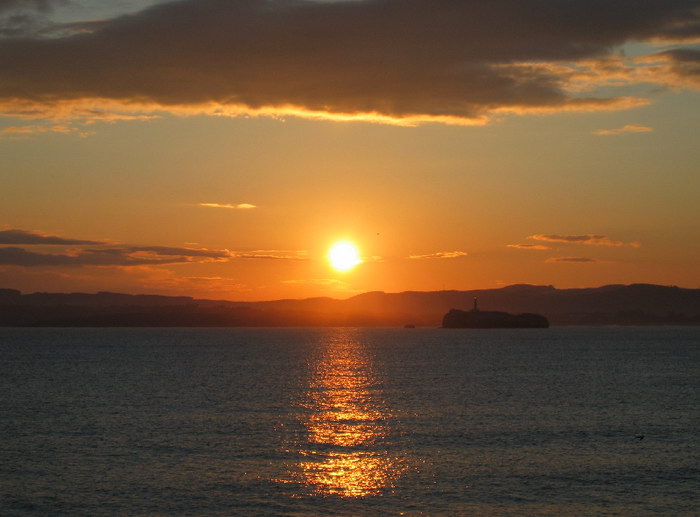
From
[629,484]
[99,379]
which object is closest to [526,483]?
[629,484]

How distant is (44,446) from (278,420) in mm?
18342

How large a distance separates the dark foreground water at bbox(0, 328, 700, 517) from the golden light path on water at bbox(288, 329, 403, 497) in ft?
0.53

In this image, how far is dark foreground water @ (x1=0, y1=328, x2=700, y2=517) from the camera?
38156 mm

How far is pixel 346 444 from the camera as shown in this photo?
5275 centimetres

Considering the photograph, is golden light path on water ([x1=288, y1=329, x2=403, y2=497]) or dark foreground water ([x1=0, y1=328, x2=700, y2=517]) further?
golden light path on water ([x1=288, y1=329, x2=403, y2=497])

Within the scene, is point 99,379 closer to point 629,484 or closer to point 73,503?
point 73,503

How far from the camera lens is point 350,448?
5109 cm

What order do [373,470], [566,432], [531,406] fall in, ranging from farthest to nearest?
[531,406]
[566,432]
[373,470]

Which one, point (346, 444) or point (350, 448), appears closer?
point (350, 448)

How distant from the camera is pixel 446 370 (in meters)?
124

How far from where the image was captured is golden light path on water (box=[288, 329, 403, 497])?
4153cm

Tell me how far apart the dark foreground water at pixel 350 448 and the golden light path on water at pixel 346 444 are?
0.16 metres

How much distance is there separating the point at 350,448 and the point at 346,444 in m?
1.68

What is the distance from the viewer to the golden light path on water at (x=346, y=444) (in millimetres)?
41531
